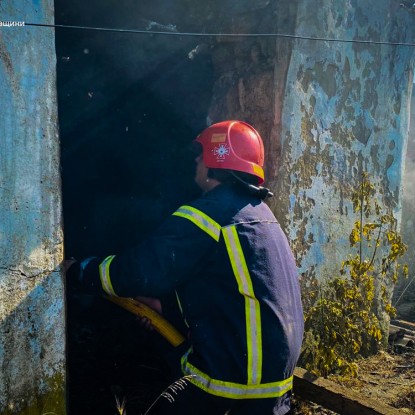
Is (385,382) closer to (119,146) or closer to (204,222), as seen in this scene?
(204,222)

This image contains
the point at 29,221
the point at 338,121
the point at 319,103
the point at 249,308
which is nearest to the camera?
the point at 29,221

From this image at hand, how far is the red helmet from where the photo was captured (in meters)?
2.85

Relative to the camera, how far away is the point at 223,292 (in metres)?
2.62

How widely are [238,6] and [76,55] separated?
142 cm

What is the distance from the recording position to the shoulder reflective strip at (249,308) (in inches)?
101

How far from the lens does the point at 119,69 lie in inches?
165

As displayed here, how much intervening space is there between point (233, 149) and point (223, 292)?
0.86 metres

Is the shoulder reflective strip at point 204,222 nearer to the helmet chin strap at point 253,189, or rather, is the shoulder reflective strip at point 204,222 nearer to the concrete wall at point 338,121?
the helmet chin strap at point 253,189

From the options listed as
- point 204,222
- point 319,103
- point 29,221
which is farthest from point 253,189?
point 319,103

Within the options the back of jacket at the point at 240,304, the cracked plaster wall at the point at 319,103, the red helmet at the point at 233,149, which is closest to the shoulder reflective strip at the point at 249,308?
the back of jacket at the point at 240,304

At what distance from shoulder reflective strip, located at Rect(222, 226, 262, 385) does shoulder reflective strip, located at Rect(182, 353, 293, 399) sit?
53 millimetres

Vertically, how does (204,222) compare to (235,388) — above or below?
above

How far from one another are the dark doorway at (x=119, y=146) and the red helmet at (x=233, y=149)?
51.3 inches

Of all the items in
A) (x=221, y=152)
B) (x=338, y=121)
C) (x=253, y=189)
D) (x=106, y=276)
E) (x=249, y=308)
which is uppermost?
(x=338, y=121)
